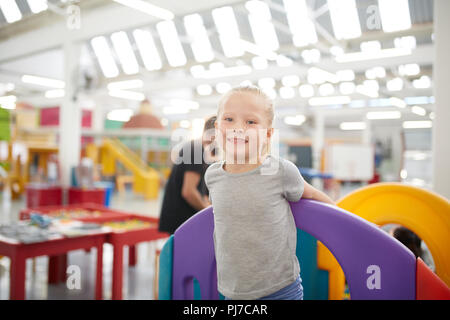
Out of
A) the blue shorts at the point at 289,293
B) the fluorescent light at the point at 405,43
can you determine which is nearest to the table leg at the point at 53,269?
the blue shorts at the point at 289,293

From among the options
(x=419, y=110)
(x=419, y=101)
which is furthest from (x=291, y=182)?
(x=419, y=110)

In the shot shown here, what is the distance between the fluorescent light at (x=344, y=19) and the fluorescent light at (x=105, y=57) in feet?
28.8

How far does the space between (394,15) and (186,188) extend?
229 inches

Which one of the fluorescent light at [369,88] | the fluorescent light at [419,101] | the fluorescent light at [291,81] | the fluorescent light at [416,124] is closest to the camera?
the fluorescent light at [369,88]

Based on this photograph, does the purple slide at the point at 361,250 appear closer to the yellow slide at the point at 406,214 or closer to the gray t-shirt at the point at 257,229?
the gray t-shirt at the point at 257,229

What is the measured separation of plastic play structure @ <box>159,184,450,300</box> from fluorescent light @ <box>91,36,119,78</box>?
13.2 metres

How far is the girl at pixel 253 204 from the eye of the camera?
1.17m

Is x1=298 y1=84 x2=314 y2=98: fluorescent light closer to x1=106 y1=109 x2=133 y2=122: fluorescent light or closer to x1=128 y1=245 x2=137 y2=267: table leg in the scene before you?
x1=106 y1=109 x2=133 y2=122: fluorescent light

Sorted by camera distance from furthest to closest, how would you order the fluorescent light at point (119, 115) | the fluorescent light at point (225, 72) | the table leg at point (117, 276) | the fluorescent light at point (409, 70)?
the fluorescent light at point (119, 115) < the fluorescent light at point (409, 70) < the fluorescent light at point (225, 72) < the table leg at point (117, 276)

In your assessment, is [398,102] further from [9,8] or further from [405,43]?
[9,8]

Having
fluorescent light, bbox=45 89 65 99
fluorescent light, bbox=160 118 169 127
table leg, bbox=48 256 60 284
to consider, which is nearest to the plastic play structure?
table leg, bbox=48 256 60 284

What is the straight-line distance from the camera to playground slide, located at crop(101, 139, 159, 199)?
40.0 feet

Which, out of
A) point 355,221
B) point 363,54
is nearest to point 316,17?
point 363,54
